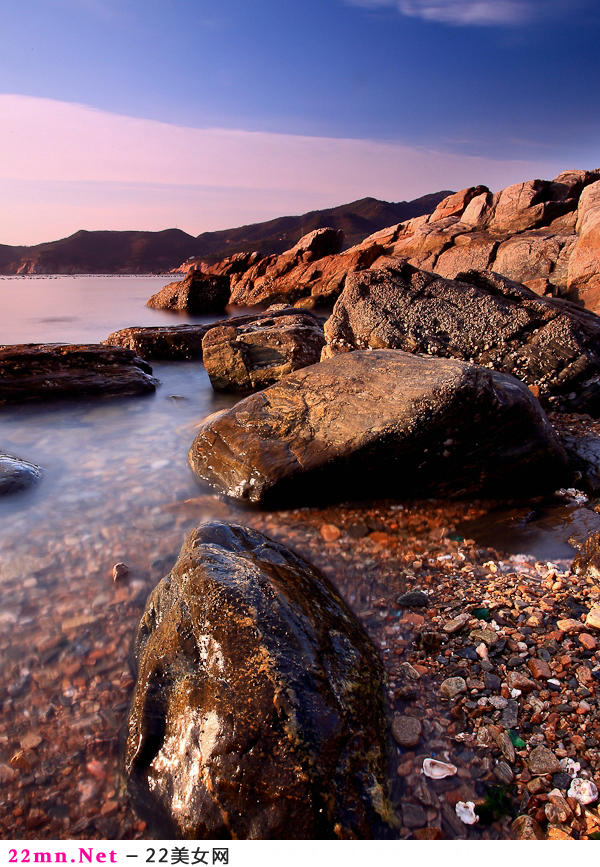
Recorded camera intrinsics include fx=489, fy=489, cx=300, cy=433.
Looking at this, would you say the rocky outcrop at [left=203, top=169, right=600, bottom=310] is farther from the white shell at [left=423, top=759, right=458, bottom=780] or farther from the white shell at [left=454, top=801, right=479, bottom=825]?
the white shell at [left=454, top=801, right=479, bottom=825]

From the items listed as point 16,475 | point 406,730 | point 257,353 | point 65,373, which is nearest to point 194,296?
point 65,373

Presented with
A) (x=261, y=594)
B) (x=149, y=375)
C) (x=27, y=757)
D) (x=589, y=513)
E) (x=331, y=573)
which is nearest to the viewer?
(x=27, y=757)

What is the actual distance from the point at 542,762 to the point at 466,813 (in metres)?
0.36

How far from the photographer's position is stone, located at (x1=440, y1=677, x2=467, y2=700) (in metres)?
2.27

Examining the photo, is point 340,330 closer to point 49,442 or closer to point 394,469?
point 394,469

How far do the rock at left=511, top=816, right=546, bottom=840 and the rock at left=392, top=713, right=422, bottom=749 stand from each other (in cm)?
43

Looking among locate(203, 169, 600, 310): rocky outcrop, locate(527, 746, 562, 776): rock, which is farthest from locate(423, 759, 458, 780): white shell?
locate(203, 169, 600, 310): rocky outcrop

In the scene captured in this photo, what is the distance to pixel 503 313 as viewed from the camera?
6324 millimetres

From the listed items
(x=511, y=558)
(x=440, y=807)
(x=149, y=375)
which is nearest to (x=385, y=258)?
(x=149, y=375)

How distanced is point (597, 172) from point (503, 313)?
28689 millimetres

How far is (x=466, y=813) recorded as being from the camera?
5.91 ft

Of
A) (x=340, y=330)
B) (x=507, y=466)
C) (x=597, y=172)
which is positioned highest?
(x=597, y=172)

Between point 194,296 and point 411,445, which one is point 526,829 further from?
point 194,296

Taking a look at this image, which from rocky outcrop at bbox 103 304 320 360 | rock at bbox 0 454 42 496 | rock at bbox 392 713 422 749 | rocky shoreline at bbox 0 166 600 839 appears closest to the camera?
rocky shoreline at bbox 0 166 600 839
